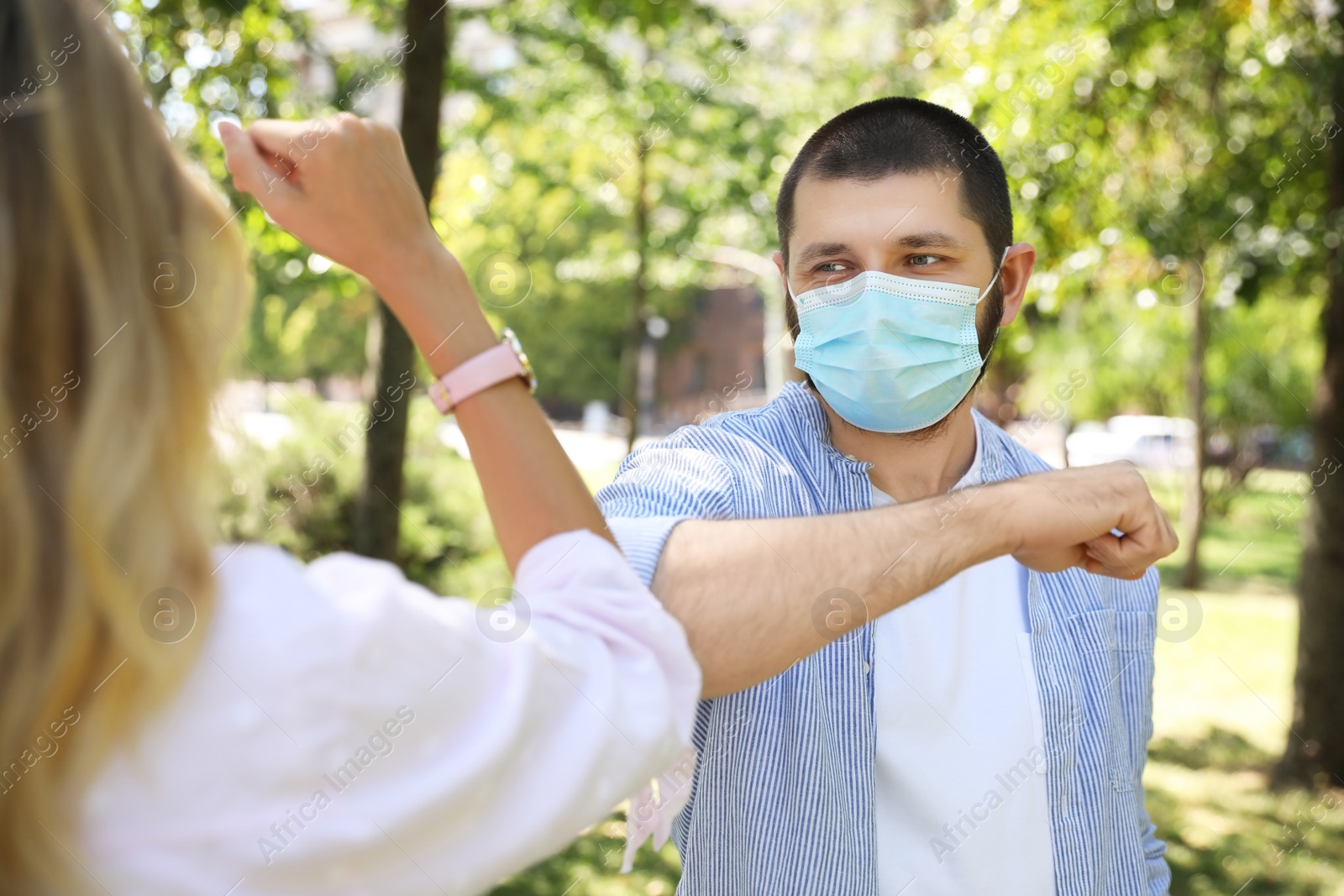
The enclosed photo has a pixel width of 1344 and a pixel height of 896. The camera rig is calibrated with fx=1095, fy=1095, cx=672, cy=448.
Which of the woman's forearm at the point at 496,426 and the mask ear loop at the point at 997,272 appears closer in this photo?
the woman's forearm at the point at 496,426

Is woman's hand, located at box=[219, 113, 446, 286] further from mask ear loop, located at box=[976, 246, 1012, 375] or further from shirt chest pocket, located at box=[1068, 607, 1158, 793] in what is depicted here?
shirt chest pocket, located at box=[1068, 607, 1158, 793]

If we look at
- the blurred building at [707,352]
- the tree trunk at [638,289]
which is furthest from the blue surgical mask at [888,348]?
the blurred building at [707,352]

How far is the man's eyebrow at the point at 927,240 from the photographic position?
218 cm

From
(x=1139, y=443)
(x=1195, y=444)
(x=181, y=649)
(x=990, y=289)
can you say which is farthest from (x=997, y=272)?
(x=1139, y=443)

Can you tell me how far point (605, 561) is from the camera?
1.16 metres

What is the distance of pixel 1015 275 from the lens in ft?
8.08

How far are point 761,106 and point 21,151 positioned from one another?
12.3 m

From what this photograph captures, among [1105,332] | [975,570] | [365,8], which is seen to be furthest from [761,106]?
[975,570]

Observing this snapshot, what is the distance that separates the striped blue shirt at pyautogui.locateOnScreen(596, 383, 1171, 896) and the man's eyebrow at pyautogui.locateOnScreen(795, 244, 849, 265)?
30 centimetres

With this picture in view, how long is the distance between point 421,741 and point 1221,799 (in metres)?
6.77

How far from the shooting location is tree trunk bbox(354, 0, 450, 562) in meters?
5.03

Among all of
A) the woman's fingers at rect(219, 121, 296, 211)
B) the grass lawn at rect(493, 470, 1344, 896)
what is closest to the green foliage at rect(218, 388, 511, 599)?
the grass lawn at rect(493, 470, 1344, 896)

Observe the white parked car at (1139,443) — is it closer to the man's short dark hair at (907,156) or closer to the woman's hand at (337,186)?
the man's short dark hair at (907,156)

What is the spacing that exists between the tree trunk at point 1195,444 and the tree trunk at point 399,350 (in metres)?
9.97
